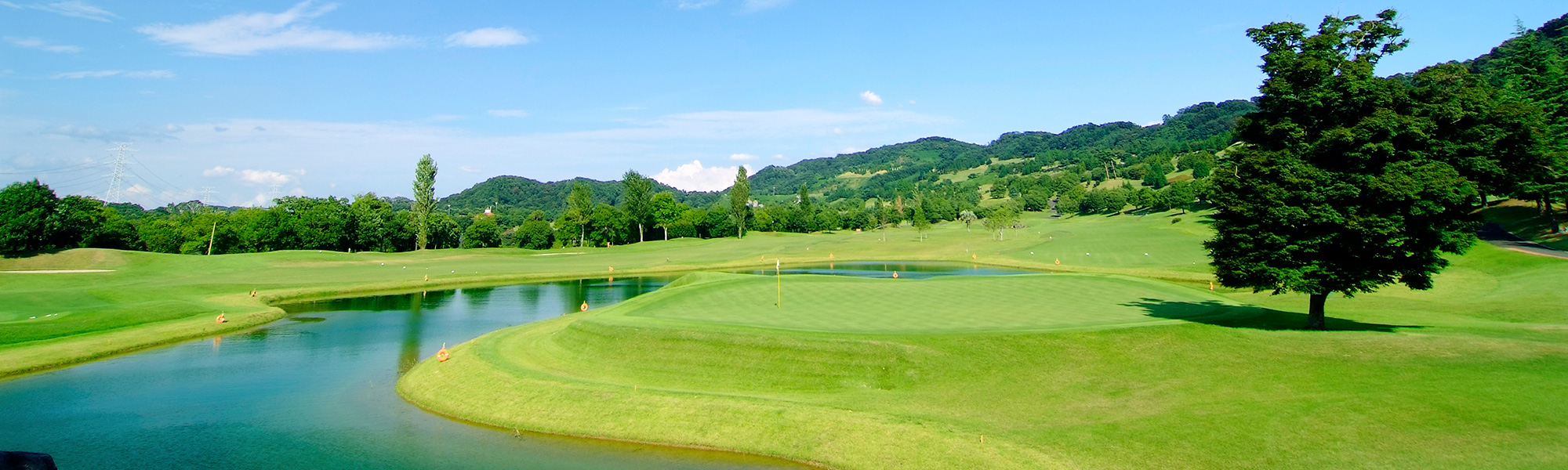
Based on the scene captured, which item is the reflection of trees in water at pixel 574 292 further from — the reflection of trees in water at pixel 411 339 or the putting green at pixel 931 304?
the putting green at pixel 931 304

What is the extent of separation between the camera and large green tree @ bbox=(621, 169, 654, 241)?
134875mm

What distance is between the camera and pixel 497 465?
20.2m

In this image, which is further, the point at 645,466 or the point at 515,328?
the point at 515,328

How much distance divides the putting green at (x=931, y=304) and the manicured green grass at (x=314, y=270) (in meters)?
22.1

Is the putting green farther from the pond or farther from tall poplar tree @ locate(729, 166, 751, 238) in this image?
tall poplar tree @ locate(729, 166, 751, 238)

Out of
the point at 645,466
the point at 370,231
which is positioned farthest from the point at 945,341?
the point at 370,231

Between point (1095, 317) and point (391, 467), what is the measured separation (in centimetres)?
2549

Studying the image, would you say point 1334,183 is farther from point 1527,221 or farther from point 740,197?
point 740,197

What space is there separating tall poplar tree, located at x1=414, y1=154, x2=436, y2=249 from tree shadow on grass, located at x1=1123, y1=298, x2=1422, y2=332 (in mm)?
108620

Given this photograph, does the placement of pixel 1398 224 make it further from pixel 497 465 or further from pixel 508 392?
pixel 508 392

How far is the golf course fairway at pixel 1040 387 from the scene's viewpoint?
16.8 metres

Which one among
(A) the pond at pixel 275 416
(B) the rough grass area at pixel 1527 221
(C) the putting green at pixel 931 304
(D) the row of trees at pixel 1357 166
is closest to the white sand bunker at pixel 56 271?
(A) the pond at pixel 275 416

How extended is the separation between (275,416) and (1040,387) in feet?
81.2

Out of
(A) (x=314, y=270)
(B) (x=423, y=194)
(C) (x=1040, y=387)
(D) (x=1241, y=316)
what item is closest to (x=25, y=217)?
(A) (x=314, y=270)
